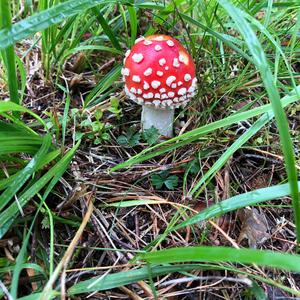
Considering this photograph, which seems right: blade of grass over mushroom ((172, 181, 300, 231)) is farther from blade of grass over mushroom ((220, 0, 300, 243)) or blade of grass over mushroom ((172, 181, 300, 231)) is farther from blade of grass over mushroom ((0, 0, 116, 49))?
blade of grass over mushroom ((0, 0, 116, 49))

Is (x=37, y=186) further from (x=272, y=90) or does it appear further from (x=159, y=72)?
(x=272, y=90)

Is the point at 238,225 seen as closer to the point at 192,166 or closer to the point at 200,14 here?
the point at 192,166

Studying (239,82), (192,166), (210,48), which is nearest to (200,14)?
(210,48)

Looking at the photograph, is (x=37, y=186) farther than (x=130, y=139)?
No

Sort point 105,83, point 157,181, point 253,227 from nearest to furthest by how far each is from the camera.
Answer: point 253,227, point 157,181, point 105,83

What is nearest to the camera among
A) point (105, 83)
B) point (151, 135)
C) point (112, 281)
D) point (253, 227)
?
point (112, 281)

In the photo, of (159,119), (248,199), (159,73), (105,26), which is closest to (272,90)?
(248,199)

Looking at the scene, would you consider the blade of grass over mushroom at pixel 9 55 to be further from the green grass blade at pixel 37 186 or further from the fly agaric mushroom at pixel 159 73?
the fly agaric mushroom at pixel 159 73

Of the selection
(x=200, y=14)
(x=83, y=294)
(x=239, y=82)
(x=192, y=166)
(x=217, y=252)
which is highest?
(x=200, y=14)
